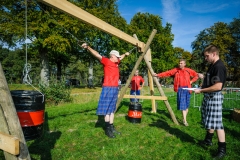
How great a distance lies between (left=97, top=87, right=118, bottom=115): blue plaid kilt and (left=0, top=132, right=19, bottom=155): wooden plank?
3.01 m

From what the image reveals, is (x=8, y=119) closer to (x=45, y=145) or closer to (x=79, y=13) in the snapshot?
(x=45, y=145)

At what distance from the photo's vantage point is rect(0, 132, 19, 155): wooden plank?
5.66 feet

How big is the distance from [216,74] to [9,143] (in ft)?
10.7

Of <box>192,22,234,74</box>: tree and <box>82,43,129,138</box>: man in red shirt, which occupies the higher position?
<box>192,22,234,74</box>: tree

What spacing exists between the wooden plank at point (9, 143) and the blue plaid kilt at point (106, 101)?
119 inches

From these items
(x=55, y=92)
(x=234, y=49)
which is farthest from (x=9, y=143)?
(x=234, y=49)

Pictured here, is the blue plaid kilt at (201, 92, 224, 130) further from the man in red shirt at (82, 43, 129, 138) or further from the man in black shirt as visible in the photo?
the man in red shirt at (82, 43, 129, 138)

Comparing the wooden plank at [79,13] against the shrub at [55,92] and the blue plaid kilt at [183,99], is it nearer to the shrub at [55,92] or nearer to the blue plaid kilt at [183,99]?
the blue plaid kilt at [183,99]

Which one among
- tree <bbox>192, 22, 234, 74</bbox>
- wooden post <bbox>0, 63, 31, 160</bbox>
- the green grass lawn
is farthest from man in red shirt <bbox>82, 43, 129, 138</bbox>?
tree <bbox>192, 22, 234, 74</bbox>

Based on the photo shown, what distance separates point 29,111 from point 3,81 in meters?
0.90

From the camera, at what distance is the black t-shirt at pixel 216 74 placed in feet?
10.7

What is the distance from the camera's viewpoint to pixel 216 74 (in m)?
3.29

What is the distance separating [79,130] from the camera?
514 cm

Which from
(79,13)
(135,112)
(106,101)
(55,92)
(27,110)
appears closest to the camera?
(27,110)
